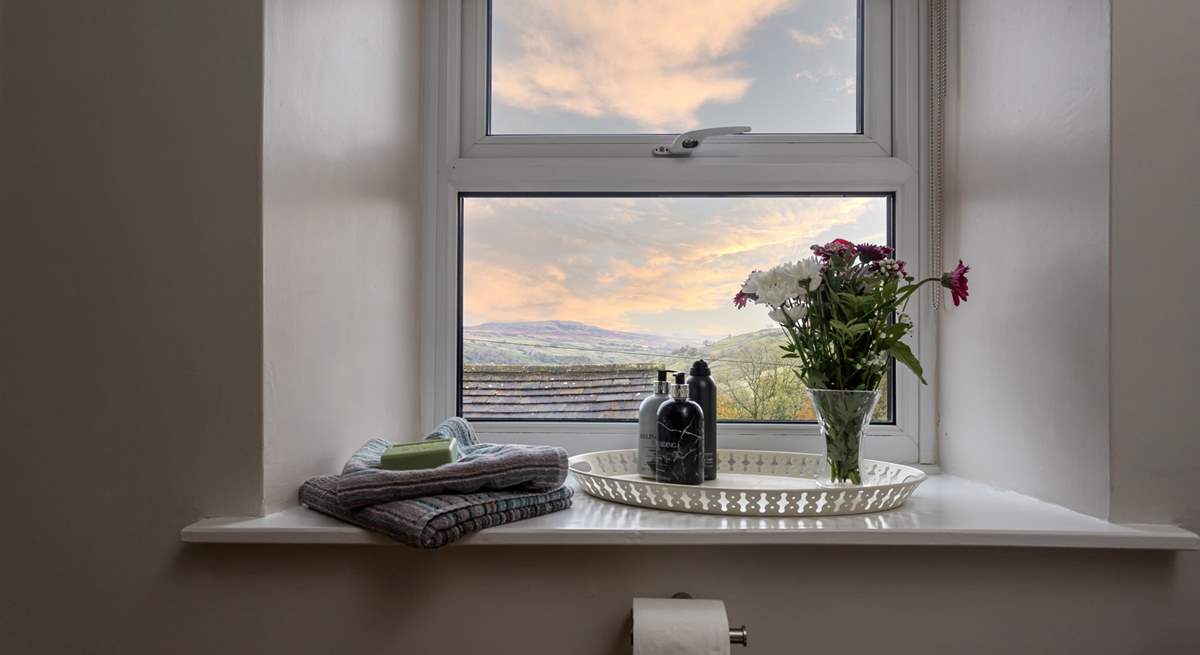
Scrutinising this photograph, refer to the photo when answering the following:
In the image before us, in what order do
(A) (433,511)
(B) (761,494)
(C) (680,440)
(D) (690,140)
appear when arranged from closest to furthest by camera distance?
(A) (433,511) → (B) (761,494) → (C) (680,440) → (D) (690,140)

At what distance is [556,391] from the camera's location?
1340mm

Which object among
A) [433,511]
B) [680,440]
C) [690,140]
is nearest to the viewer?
[433,511]

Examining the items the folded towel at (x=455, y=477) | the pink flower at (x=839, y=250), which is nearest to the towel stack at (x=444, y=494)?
the folded towel at (x=455, y=477)

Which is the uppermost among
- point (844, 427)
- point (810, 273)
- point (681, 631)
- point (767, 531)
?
point (810, 273)

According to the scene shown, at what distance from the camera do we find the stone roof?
1325 mm

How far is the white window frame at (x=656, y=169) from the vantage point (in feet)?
4.22

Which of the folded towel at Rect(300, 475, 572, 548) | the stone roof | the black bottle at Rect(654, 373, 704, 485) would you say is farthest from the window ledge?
the stone roof

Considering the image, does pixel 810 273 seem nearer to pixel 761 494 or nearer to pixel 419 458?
pixel 761 494

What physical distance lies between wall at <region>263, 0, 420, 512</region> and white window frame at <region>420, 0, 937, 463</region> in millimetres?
46

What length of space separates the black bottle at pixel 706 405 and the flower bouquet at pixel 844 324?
156mm

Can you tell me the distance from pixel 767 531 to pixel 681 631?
153 mm
